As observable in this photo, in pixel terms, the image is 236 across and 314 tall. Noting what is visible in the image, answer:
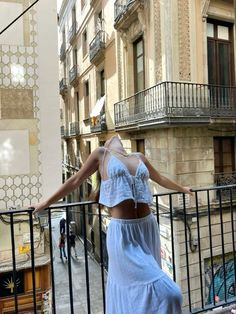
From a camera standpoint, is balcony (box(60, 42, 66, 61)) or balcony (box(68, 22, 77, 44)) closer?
balcony (box(68, 22, 77, 44))

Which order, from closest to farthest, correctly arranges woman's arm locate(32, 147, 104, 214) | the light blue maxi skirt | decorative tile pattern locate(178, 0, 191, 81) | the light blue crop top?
the light blue maxi skirt < the light blue crop top < woman's arm locate(32, 147, 104, 214) < decorative tile pattern locate(178, 0, 191, 81)

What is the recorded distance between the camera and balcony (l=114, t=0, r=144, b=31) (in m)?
9.13

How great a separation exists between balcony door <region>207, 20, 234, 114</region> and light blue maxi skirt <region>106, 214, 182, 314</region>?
280 inches

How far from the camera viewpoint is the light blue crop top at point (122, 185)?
4.84 ft

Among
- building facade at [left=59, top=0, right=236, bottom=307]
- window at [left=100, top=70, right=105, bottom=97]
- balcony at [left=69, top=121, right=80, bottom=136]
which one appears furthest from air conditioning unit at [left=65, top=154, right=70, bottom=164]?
building facade at [left=59, top=0, right=236, bottom=307]

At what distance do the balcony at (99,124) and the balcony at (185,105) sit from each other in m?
3.57

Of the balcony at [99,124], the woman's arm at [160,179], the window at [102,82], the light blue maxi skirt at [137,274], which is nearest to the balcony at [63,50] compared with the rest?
the window at [102,82]

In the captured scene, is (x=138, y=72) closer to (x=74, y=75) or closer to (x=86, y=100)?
(x=86, y=100)

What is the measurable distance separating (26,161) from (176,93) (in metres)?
4.42

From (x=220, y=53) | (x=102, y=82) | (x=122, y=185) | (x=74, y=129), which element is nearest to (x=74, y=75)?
(x=74, y=129)

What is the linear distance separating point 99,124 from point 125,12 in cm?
454

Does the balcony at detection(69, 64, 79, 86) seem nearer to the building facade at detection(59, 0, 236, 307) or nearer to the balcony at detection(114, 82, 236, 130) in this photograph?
the building facade at detection(59, 0, 236, 307)

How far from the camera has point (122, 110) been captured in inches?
416

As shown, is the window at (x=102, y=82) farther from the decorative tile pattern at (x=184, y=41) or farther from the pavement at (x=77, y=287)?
the pavement at (x=77, y=287)
